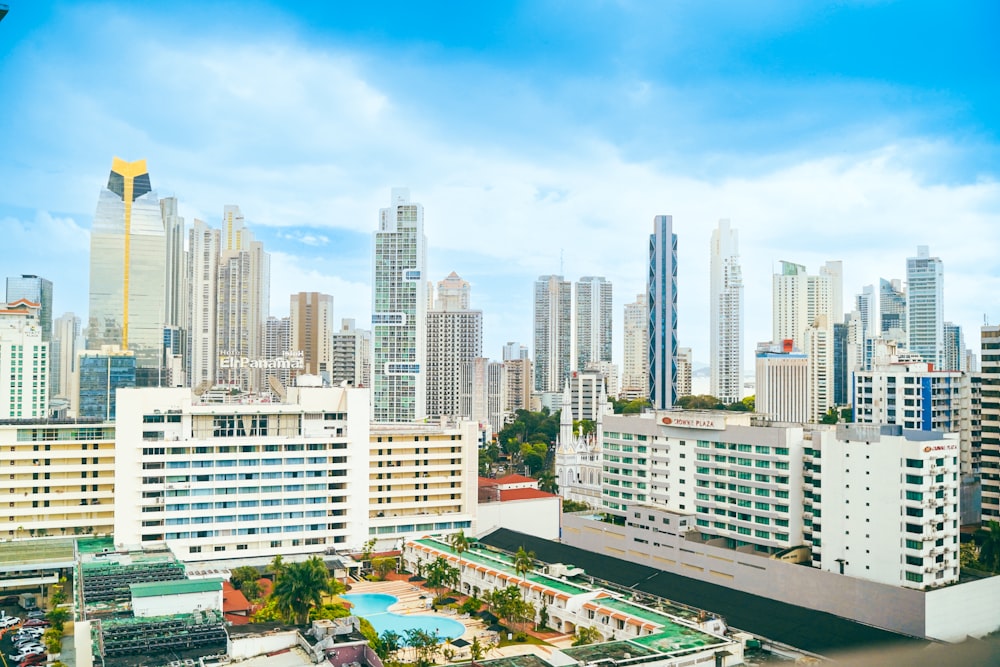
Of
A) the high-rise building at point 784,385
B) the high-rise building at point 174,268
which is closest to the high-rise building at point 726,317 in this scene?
the high-rise building at point 784,385

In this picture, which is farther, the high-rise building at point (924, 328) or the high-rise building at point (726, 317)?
the high-rise building at point (726, 317)

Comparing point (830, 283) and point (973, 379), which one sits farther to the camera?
point (830, 283)

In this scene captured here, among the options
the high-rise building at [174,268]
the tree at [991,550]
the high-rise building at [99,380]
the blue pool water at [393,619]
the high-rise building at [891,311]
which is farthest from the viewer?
the high-rise building at [174,268]

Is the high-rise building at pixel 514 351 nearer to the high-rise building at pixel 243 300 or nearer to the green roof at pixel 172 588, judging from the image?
the high-rise building at pixel 243 300

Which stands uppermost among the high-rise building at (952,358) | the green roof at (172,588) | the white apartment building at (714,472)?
the high-rise building at (952,358)

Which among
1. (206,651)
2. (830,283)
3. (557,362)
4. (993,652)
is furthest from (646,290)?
(993,652)

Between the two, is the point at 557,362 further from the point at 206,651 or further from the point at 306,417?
the point at 206,651

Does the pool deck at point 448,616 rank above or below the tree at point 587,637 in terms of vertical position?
below
